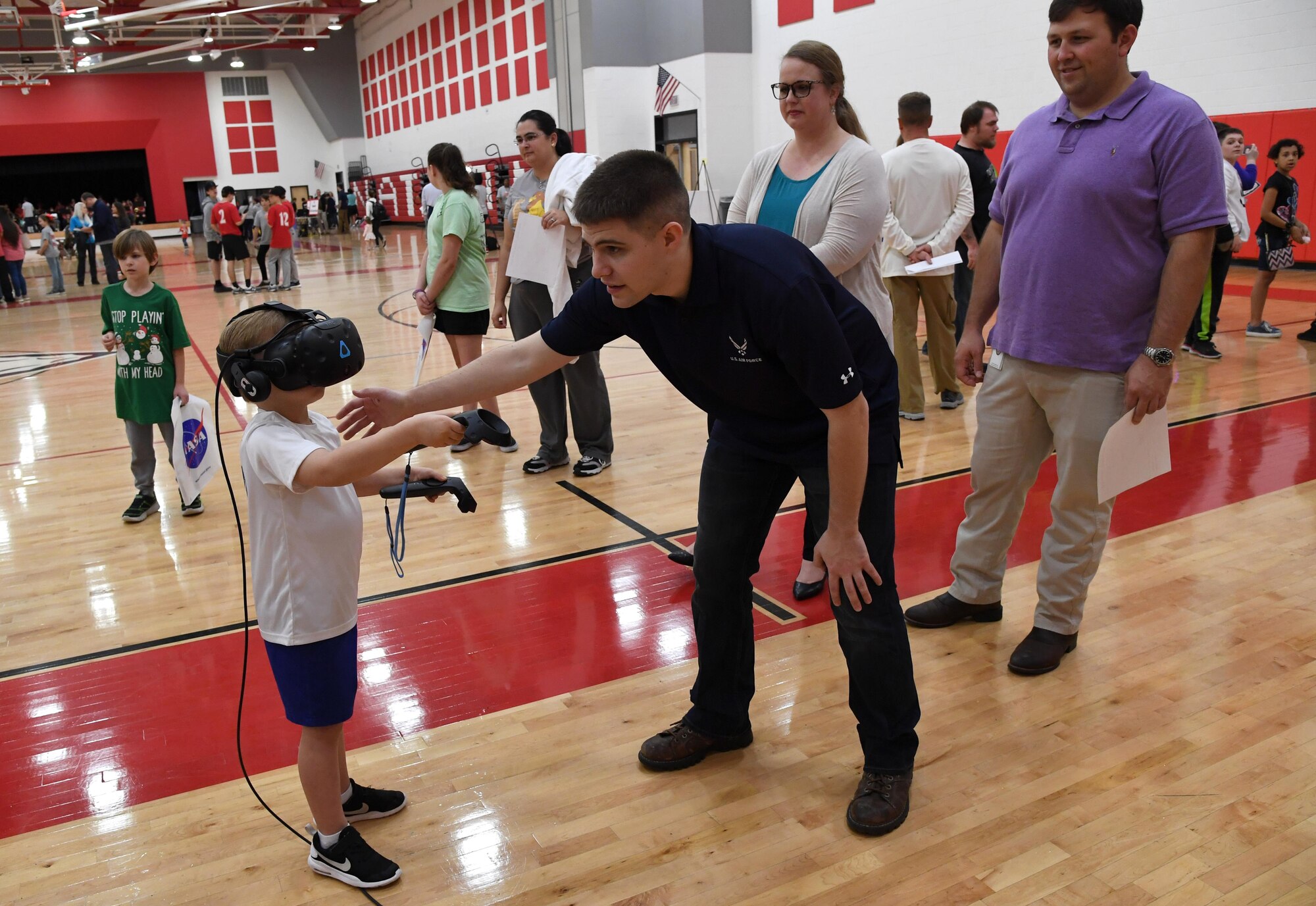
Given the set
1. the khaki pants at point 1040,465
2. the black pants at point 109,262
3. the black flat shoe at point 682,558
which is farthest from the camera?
the black pants at point 109,262

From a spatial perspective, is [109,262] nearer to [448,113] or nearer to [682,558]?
[448,113]

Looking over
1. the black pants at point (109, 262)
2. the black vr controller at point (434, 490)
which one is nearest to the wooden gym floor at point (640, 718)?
the black vr controller at point (434, 490)

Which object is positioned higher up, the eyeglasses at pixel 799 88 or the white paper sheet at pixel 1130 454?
the eyeglasses at pixel 799 88

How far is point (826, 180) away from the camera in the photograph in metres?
2.96

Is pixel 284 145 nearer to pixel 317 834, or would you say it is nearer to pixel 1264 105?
pixel 1264 105

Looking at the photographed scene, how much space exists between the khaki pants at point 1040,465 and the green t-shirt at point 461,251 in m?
3.02

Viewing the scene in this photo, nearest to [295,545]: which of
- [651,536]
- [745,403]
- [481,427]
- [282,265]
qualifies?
[481,427]

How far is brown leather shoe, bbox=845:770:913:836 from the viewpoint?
211 centimetres

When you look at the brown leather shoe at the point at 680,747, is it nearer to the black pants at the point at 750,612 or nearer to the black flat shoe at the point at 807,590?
the black pants at the point at 750,612

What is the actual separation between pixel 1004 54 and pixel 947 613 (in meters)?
11.8

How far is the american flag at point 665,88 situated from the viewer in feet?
58.4

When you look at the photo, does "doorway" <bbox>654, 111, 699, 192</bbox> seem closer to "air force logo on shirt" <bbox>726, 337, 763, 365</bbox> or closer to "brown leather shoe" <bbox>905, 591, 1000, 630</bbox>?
"brown leather shoe" <bbox>905, 591, 1000, 630</bbox>

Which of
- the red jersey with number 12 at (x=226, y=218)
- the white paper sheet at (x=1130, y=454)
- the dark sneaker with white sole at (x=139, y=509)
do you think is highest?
the red jersey with number 12 at (x=226, y=218)

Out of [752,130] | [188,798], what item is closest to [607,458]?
[188,798]
